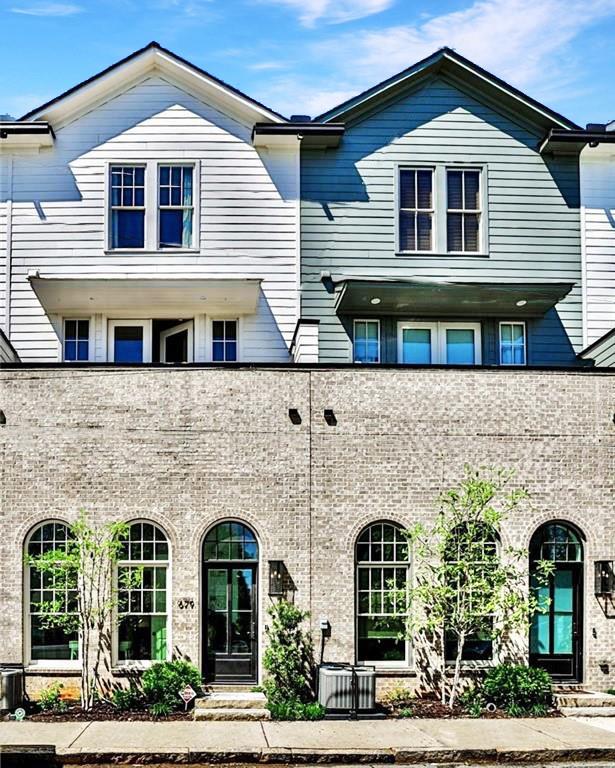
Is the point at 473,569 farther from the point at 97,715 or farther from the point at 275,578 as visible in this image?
the point at 97,715

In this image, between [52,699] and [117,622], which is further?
[117,622]

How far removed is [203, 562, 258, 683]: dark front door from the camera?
1880cm

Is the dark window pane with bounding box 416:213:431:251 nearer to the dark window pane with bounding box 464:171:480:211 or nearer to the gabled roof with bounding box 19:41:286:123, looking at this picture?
the dark window pane with bounding box 464:171:480:211

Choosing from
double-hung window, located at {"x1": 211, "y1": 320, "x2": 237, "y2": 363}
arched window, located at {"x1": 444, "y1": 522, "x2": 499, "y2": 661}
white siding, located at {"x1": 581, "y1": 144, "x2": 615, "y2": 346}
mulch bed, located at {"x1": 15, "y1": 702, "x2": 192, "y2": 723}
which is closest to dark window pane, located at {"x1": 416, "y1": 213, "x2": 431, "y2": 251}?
white siding, located at {"x1": 581, "y1": 144, "x2": 615, "y2": 346}

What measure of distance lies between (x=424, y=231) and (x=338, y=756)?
41.1 ft

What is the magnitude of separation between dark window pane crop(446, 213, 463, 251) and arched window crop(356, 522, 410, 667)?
7426mm

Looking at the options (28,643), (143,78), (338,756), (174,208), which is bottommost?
(338,756)

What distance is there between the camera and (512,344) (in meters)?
23.9

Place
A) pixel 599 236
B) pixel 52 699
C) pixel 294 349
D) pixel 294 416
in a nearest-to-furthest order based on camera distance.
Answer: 1. pixel 52 699
2. pixel 294 416
3. pixel 294 349
4. pixel 599 236

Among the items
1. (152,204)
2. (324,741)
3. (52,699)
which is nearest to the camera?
(324,741)

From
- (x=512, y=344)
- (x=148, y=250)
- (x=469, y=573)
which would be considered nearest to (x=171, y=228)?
(x=148, y=250)

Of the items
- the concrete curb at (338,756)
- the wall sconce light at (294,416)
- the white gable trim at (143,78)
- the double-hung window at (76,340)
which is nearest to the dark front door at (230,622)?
the wall sconce light at (294,416)

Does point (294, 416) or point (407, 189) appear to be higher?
point (407, 189)

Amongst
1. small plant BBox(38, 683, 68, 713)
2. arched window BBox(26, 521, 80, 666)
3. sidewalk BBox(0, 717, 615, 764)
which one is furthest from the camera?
arched window BBox(26, 521, 80, 666)
